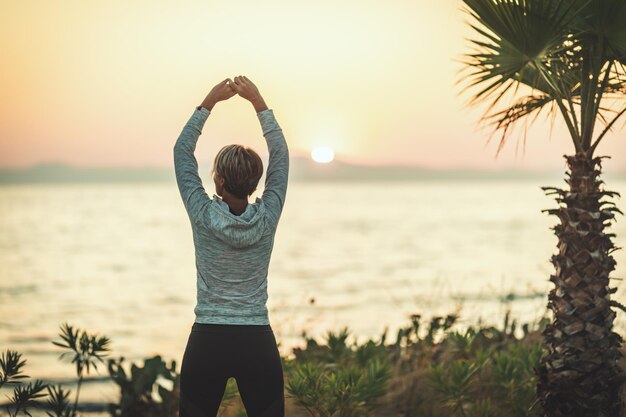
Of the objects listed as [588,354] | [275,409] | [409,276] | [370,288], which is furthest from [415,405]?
[409,276]

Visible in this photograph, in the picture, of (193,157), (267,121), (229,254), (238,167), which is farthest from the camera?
(267,121)

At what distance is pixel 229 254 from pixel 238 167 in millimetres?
430

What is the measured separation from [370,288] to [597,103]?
1736 centimetres

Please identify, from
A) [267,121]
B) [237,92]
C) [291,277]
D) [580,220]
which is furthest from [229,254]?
[291,277]

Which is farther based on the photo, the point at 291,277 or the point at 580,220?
the point at 291,277

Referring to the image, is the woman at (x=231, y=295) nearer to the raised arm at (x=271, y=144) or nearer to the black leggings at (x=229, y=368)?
the black leggings at (x=229, y=368)

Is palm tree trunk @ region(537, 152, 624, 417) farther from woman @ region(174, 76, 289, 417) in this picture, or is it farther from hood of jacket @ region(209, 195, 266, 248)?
hood of jacket @ region(209, 195, 266, 248)

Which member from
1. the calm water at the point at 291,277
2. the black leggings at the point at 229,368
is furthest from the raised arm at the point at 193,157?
the calm water at the point at 291,277

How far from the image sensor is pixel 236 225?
424 cm

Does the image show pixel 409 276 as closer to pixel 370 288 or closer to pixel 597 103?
pixel 370 288

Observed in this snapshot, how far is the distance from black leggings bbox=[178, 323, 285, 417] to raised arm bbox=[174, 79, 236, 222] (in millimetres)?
579

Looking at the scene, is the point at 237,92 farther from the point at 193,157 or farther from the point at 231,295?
the point at 231,295

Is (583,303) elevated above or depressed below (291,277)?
above

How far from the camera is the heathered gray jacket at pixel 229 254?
14.0 ft
